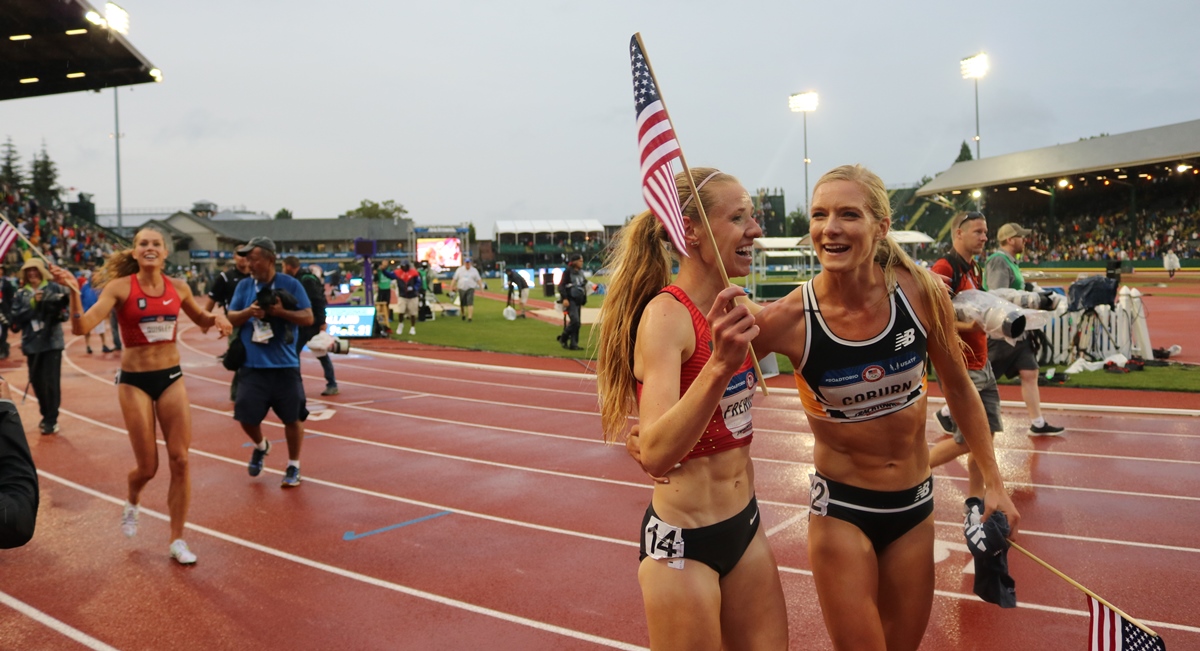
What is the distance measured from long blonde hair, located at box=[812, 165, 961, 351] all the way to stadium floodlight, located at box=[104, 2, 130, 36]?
23.0 meters

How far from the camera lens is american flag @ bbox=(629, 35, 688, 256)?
210 centimetres

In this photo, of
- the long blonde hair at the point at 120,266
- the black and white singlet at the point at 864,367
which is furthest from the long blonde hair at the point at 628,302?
the long blonde hair at the point at 120,266

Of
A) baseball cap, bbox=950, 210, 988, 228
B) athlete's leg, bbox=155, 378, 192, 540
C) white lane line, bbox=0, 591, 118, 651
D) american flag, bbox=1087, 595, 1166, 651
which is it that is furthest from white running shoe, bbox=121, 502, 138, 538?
baseball cap, bbox=950, 210, 988, 228

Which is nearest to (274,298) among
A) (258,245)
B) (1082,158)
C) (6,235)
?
(258,245)

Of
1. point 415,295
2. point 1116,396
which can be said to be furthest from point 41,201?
point 1116,396

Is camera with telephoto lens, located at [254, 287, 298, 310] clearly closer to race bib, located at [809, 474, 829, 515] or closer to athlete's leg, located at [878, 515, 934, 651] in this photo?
race bib, located at [809, 474, 829, 515]

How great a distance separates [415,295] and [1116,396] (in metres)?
16.1

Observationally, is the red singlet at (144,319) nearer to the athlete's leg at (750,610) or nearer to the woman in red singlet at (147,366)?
the woman in red singlet at (147,366)

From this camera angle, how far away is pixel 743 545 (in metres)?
2.27

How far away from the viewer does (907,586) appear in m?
2.55

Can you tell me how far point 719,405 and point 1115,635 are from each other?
152cm

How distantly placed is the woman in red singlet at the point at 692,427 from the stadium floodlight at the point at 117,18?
75.1ft

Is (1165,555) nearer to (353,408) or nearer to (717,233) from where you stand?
(717,233)

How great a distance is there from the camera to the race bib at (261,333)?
21.9ft
